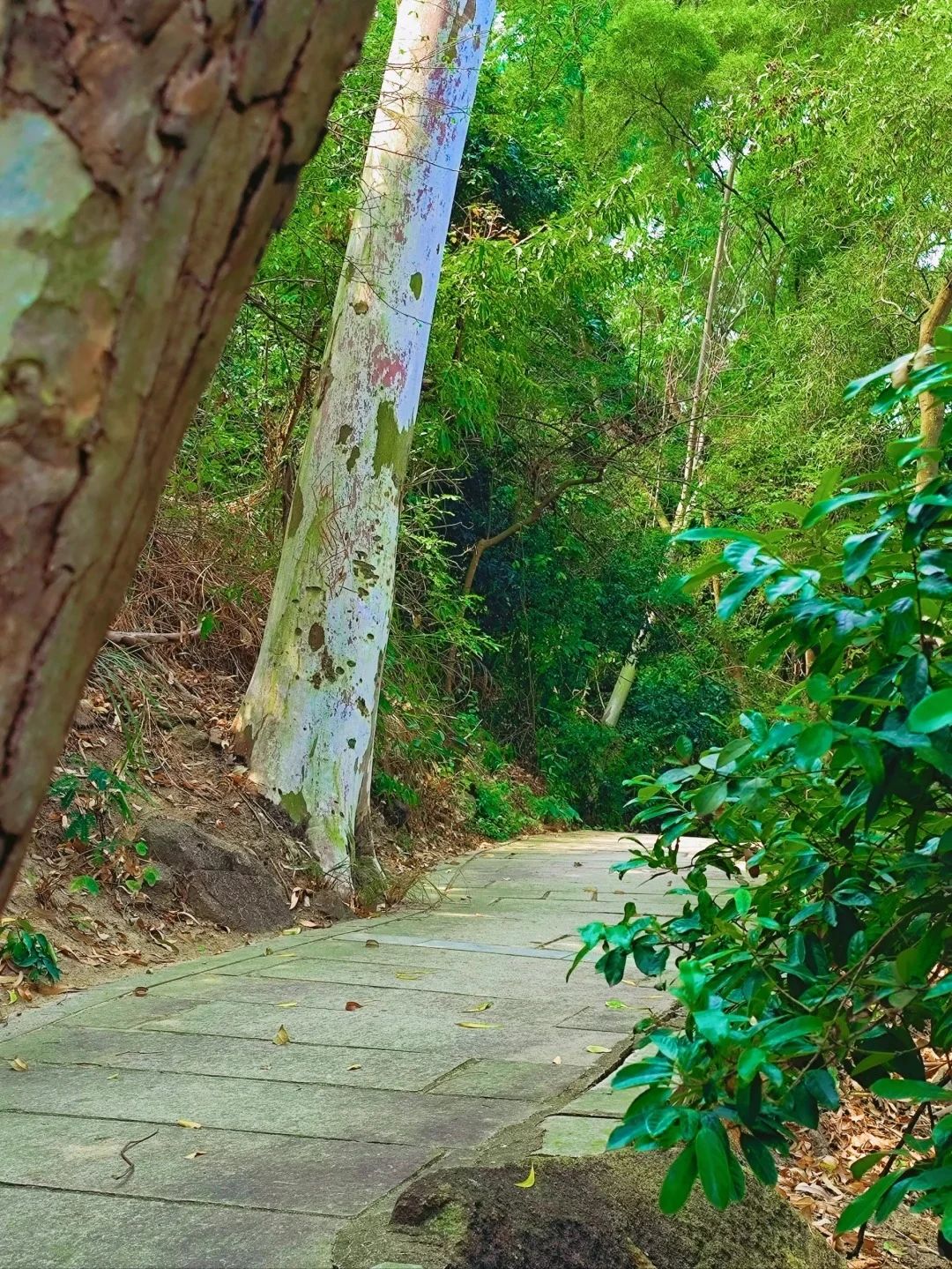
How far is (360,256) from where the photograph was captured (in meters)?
8.05

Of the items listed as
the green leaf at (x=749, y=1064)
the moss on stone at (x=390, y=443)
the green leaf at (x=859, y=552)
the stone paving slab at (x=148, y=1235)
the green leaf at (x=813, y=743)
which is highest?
the moss on stone at (x=390, y=443)

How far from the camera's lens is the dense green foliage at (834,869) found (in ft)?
6.42

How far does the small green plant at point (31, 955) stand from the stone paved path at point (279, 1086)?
0.14 metres

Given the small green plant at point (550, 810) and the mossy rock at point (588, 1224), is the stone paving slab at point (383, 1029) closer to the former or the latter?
the mossy rock at point (588, 1224)

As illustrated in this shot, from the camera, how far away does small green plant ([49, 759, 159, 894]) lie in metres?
6.05

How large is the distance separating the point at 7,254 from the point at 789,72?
1879 cm

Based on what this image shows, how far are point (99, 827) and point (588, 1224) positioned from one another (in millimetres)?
4212

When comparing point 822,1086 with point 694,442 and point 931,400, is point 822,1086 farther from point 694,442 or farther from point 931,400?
point 694,442

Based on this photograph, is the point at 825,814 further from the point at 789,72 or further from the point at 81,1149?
the point at 789,72

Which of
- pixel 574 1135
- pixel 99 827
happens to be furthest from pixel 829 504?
pixel 99 827

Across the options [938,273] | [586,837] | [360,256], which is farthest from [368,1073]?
[938,273]

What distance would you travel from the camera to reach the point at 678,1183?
74.1 inches

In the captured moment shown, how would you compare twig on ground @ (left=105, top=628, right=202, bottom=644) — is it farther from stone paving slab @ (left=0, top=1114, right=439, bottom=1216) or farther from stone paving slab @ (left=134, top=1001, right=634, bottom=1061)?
stone paving slab @ (left=0, top=1114, right=439, bottom=1216)

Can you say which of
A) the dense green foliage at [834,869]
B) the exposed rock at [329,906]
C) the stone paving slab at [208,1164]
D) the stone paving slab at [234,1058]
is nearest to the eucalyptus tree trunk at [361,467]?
the exposed rock at [329,906]
